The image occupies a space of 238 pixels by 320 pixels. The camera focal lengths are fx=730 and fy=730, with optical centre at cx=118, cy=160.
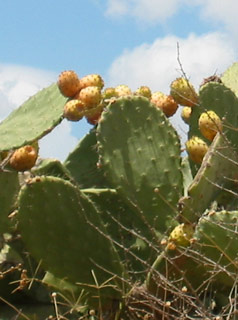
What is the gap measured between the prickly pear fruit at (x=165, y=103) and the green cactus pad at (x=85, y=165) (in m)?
0.27

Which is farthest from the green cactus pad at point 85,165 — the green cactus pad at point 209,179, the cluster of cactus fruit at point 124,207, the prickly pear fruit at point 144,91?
the green cactus pad at point 209,179

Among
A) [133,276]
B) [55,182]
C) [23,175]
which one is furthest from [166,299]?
[23,175]

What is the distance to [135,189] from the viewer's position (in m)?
2.38

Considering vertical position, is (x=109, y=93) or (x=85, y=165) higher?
(x=109, y=93)

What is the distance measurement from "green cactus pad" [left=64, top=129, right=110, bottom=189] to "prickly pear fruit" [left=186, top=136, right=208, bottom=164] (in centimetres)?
38

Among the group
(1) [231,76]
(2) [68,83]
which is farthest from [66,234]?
(1) [231,76]

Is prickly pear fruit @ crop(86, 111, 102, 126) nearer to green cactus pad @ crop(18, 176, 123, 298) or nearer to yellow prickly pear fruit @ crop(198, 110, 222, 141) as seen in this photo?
yellow prickly pear fruit @ crop(198, 110, 222, 141)

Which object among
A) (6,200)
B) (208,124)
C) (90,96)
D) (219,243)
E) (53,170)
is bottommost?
(219,243)

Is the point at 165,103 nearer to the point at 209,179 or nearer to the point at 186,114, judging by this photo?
the point at 186,114

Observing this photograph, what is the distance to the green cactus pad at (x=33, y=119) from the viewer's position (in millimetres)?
2553

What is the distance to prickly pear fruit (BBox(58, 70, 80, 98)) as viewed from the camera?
2.66m

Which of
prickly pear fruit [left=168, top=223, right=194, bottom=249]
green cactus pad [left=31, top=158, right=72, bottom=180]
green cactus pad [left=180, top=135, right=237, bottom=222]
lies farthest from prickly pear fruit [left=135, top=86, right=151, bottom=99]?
prickly pear fruit [left=168, top=223, right=194, bottom=249]

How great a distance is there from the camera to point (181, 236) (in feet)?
7.34

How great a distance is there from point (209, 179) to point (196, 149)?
0.23 m
